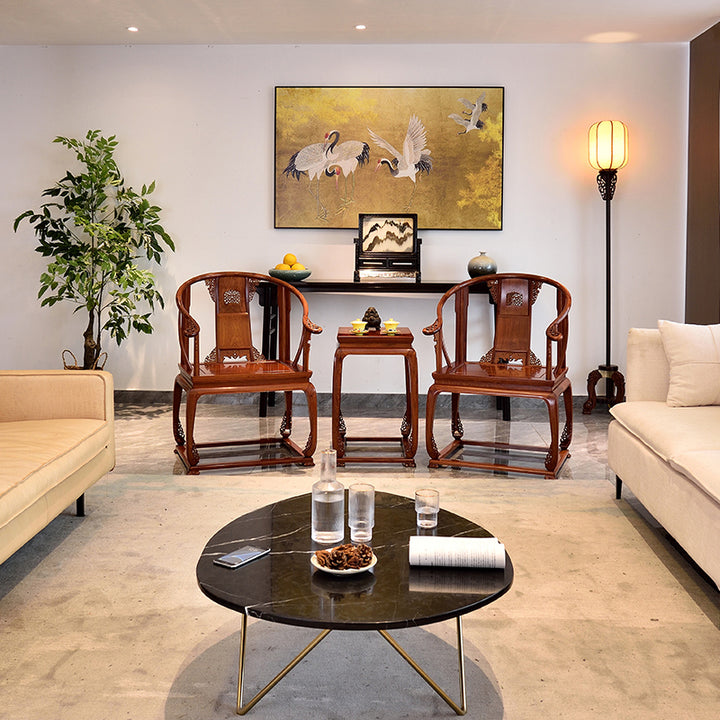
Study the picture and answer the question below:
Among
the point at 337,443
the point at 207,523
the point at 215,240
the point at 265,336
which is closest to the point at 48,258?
the point at 215,240

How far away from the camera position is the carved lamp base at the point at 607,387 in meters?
Result: 5.43

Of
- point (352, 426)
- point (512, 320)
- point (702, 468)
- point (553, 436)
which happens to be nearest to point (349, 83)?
point (512, 320)

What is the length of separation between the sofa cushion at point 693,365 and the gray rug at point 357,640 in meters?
0.54

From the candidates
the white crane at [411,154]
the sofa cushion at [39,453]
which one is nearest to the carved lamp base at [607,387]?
the white crane at [411,154]

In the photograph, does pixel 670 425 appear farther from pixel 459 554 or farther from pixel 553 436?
pixel 459 554

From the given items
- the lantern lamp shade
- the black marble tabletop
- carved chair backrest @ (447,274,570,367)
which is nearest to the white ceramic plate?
the black marble tabletop

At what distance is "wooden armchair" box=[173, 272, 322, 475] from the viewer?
159 inches

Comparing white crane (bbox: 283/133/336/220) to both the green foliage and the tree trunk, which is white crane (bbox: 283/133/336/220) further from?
the tree trunk

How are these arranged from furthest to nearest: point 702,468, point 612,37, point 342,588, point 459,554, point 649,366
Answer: point 612,37
point 649,366
point 702,468
point 459,554
point 342,588

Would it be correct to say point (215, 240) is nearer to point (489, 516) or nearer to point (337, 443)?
point (337, 443)

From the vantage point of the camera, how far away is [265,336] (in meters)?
5.36

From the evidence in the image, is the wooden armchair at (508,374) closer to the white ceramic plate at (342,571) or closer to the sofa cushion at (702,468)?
the sofa cushion at (702,468)

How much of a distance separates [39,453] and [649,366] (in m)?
2.43

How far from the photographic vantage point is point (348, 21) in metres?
4.96
